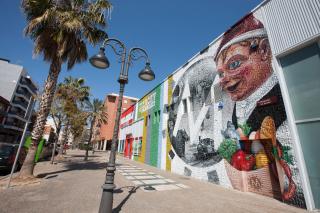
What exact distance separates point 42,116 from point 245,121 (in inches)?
418

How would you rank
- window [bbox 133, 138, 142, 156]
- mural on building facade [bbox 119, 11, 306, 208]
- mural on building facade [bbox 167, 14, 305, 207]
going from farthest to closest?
window [bbox 133, 138, 142, 156] < mural on building facade [bbox 119, 11, 306, 208] < mural on building facade [bbox 167, 14, 305, 207]

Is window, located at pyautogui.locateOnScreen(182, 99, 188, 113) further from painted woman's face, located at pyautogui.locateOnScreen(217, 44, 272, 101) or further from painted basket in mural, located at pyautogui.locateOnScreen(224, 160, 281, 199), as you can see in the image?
painted basket in mural, located at pyautogui.locateOnScreen(224, 160, 281, 199)

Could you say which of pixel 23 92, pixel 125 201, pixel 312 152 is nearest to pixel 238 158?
pixel 312 152

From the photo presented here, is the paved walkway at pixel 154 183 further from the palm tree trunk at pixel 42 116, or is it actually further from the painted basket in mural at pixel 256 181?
the palm tree trunk at pixel 42 116

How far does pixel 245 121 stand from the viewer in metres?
8.69

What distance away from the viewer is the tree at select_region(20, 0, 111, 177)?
8.58m

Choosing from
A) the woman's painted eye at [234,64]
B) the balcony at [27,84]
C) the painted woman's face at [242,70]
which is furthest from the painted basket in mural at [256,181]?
the balcony at [27,84]

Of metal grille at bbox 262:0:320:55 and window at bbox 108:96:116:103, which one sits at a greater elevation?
window at bbox 108:96:116:103

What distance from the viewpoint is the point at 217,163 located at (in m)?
10.1

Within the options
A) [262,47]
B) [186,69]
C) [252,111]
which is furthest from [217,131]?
[186,69]

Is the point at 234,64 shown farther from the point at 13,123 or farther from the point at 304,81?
the point at 13,123

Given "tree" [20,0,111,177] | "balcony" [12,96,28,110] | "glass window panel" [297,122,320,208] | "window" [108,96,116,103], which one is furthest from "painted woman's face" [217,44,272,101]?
"window" [108,96,116,103]

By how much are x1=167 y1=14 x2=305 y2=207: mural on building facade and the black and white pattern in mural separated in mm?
63

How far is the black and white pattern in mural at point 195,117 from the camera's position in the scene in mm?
11242
